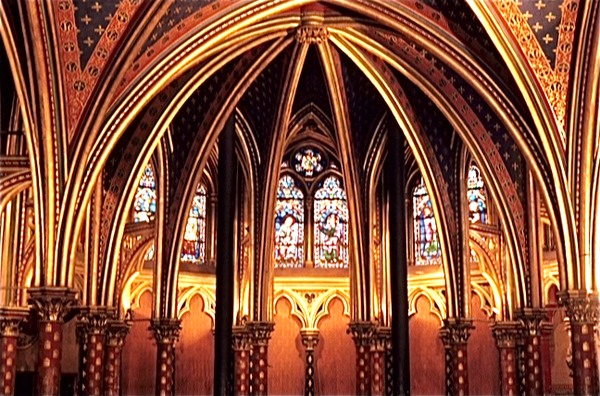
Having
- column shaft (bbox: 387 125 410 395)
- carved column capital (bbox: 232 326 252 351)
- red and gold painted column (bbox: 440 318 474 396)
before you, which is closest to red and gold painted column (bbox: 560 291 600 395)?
column shaft (bbox: 387 125 410 395)

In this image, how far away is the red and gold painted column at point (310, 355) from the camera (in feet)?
113

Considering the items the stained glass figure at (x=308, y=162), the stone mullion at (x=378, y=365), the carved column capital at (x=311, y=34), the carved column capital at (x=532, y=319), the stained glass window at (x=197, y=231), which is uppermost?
the carved column capital at (x=311, y=34)

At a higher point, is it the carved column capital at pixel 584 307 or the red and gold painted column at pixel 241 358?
the carved column capital at pixel 584 307

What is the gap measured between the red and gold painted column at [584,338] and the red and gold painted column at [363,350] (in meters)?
9.78

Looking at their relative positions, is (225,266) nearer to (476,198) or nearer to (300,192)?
(300,192)

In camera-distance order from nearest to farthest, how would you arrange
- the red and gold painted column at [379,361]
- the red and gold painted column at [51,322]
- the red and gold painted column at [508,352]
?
the red and gold painted column at [51,322] → the red and gold painted column at [508,352] → the red and gold painted column at [379,361]

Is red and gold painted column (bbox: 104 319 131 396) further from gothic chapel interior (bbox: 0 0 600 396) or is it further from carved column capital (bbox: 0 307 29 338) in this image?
carved column capital (bbox: 0 307 29 338)

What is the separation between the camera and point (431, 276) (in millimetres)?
35125

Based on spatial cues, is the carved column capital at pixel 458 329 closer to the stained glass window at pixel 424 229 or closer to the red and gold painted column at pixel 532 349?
the red and gold painted column at pixel 532 349

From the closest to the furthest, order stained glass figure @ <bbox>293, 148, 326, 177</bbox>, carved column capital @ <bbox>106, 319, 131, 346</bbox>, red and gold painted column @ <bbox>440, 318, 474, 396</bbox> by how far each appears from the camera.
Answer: red and gold painted column @ <bbox>440, 318, 474, 396</bbox>
carved column capital @ <bbox>106, 319, 131, 346</bbox>
stained glass figure @ <bbox>293, 148, 326, 177</bbox>

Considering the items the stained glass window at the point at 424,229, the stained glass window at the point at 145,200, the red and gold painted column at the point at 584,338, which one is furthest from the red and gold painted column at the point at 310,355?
the red and gold painted column at the point at 584,338

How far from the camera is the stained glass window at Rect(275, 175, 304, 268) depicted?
36219 millimetres

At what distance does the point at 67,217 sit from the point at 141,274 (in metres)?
12.9

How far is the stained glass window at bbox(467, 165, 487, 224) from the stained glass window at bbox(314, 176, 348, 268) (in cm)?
414
